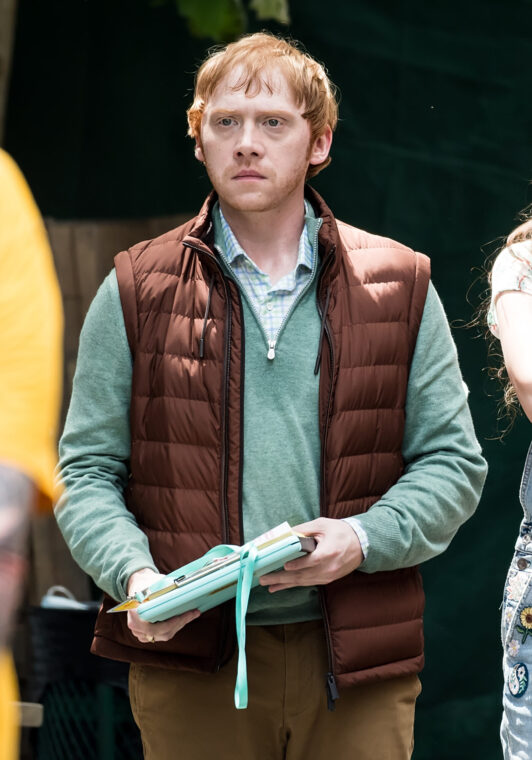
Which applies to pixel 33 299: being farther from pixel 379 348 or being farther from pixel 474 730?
pixel 474 730

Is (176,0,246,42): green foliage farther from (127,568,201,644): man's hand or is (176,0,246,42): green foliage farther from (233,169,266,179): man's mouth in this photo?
(127,568,201,644): man's hand

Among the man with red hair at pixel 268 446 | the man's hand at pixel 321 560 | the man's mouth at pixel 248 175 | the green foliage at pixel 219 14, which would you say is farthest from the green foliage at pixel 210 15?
the man's hand at pixel 321 560

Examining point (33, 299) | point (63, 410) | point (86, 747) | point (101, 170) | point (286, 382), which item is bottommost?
point (86, 747)

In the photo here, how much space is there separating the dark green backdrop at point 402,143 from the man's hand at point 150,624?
1.55m

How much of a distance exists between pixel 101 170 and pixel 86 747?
5.86 feet

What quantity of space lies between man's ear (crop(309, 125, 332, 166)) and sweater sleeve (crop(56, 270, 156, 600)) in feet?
1.79

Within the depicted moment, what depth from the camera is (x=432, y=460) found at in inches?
109

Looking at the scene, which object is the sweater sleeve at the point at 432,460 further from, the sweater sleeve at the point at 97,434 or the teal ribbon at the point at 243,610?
the sweater sleeve at the point at 97,434

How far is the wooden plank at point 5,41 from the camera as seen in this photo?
379cm

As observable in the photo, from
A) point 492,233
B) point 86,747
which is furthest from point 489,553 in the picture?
point 86,747

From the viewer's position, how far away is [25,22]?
153 inches

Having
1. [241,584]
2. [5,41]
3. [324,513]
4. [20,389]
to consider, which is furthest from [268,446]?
[5,41]

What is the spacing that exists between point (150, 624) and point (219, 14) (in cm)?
Answer: 152

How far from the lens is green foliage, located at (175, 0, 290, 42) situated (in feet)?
10.1
